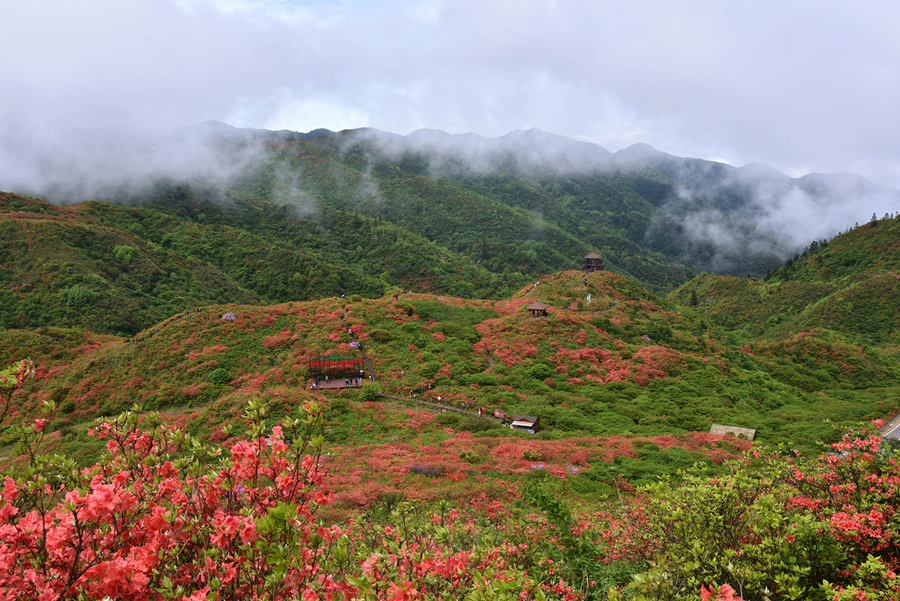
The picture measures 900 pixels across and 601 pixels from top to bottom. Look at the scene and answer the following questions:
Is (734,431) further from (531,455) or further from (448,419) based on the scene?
(448,419)

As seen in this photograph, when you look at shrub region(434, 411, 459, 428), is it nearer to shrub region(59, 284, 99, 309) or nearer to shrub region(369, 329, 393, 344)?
shrub region(369, 329, 393, 344)

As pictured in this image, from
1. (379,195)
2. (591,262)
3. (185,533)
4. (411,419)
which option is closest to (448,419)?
(411,419)

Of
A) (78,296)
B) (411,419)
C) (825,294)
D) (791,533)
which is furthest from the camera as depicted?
(825,294)

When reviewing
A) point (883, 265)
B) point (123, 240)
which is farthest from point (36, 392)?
point (883, 265)

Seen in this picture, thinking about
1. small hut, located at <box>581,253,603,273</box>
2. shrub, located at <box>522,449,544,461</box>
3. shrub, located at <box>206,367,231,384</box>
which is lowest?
shrub, located at <box>206,367,231,384</box>

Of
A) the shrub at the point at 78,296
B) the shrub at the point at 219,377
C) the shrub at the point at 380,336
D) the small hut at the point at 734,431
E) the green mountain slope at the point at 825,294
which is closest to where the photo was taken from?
the small hut at the point at 734,431

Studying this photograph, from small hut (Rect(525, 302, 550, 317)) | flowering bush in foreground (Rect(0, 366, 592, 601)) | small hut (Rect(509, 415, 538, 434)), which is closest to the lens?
flowering bush in foreground (Rect(0, 366, 592, 601))

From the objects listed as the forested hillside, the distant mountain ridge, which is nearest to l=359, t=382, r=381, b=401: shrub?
the forested hillside

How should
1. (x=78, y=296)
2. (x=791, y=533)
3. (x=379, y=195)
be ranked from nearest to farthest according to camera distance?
(x=791, y=533) < (x=78, y=296) < (x=379, y=195)

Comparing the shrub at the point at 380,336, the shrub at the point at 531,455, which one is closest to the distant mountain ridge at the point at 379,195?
the shrub at the point at 380,336

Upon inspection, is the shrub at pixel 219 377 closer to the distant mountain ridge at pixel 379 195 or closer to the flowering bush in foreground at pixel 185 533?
the flowering bush in foreground at pixel 185 533

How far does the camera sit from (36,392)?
3353 cm

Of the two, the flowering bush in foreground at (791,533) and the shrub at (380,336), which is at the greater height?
the flowering bush in foreground at (791,533)

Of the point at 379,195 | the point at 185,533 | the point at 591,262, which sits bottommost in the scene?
the point at 185,533
